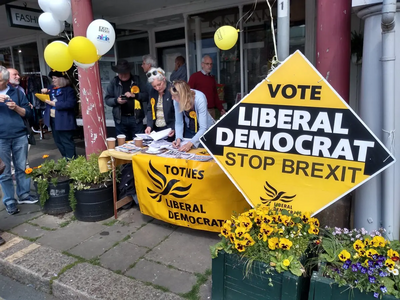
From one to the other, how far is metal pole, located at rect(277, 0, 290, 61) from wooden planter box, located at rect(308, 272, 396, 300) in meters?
1.53

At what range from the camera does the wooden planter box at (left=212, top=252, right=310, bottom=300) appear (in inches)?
73.4

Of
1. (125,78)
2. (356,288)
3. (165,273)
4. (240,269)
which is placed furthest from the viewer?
(125,78)

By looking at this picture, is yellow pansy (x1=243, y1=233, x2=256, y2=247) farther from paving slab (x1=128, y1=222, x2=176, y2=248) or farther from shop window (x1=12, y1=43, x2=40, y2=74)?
shop window (x1=12, y1=43, x2=40, y2=74)

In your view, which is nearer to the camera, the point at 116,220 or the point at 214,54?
the point at 116,220

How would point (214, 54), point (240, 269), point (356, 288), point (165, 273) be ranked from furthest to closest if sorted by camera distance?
point (214, 54)
point (165, 273)
point (240, 269)
point (356, 288)

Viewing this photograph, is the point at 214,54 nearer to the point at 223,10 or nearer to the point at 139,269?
the point at 223,10

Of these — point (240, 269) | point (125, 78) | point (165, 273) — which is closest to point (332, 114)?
point (240, 269)

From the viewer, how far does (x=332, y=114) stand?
2.11 metres

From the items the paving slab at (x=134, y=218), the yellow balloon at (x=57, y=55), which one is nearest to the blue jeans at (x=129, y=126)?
the paving slab at (x=134, y=218)

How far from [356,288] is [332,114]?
1.09 metres

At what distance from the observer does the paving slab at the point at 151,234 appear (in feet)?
10.8

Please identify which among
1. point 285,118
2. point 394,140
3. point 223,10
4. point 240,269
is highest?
point 223,10

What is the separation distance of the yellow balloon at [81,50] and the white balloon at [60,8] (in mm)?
958

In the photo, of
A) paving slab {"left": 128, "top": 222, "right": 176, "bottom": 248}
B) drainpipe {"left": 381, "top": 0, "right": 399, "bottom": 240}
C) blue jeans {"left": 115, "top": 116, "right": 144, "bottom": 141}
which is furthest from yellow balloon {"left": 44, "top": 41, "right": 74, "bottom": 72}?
drainpipe {"left": 381, "top": 0, "right": 399, "bottom": 240}
